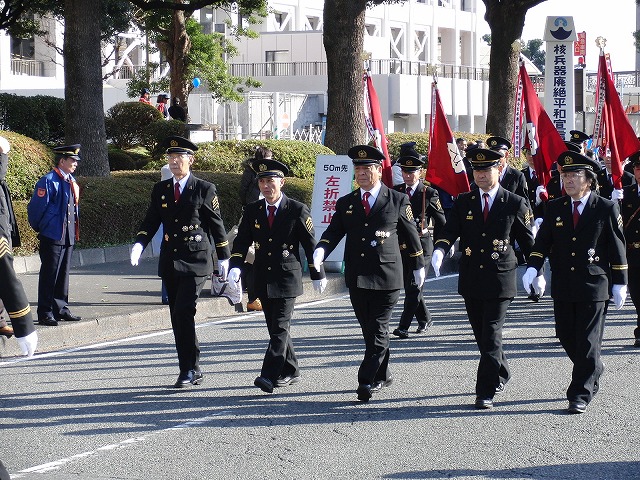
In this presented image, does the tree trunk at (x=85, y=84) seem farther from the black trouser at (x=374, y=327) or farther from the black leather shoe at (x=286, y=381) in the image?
the black trouser at (x=374, y=327)

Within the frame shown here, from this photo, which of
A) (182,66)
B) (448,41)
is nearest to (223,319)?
(182,66)

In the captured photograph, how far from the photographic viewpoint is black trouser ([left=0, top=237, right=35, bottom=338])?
5.43 meters

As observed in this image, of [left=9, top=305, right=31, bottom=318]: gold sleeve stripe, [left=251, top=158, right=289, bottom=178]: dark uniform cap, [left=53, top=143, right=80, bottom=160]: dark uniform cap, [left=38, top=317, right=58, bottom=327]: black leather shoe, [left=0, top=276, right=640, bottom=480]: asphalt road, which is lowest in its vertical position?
[left=0, top=276, right=640, bottom=480]: asphalt road

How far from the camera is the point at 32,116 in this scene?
927 inches

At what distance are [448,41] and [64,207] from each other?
177 ft

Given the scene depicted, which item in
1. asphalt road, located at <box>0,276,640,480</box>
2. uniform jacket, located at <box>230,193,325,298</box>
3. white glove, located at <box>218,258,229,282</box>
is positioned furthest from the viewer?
white glove, located at <box>218,258,229,282</box>

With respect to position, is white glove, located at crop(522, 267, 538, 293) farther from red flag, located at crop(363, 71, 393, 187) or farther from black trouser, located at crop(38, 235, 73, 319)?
red flag, located at crop(363, 71, 393, 187)

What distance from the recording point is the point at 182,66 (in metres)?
30.1

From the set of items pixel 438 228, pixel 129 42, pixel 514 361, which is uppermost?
pixel 129 42

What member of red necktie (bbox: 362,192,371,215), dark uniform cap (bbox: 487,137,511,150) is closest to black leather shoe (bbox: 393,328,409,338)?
dark uniform cap (bbox: 487,137,511,150)

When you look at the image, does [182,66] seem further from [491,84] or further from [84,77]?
[84,77]

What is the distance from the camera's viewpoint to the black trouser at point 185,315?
26.9 feet

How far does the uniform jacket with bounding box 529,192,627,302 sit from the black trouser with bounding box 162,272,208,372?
2.62 metres

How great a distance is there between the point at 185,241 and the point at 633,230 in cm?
429
